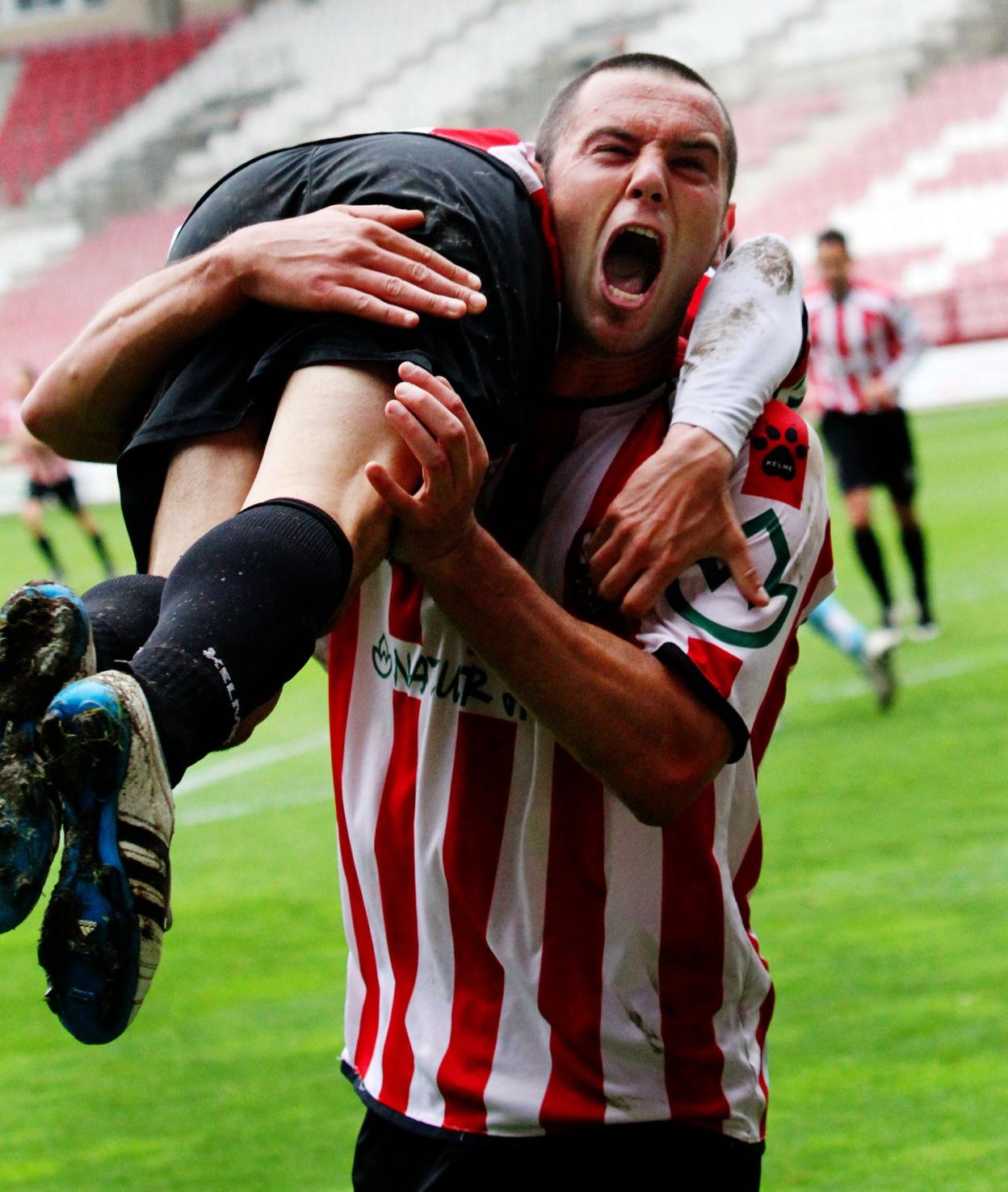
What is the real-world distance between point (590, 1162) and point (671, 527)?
825 millimetres

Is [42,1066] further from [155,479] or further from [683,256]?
[683,256]

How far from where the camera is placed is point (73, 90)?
32.1 meters

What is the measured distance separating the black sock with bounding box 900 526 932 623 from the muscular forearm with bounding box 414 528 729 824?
7.52 meters

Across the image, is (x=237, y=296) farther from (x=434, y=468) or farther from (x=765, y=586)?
(x=765, y=586)

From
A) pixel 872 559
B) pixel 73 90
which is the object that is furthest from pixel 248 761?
pixel 73 90

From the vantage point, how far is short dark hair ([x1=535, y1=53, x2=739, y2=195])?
2514mm

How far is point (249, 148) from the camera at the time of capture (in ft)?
101

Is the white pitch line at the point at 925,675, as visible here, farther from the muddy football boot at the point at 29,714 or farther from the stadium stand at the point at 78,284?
the stadium stand at the point at 78,284

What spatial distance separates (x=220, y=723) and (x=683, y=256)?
951 millimetres

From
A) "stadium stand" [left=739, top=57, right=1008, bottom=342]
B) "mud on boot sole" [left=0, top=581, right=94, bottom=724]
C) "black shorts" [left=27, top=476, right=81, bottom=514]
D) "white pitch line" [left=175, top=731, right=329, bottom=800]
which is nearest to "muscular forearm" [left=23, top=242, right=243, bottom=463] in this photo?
"mud on boot sole" [left=0, top=581, right=94, bottom=724]

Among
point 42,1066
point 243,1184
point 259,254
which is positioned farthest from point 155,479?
point 42,1066

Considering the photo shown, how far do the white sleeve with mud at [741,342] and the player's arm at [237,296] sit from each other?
1.16 ft

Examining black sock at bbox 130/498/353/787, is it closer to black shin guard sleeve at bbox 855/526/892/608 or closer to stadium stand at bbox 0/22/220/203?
black shin guard sleeve at bbox 855/526/892/608

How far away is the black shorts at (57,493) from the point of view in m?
15.0
